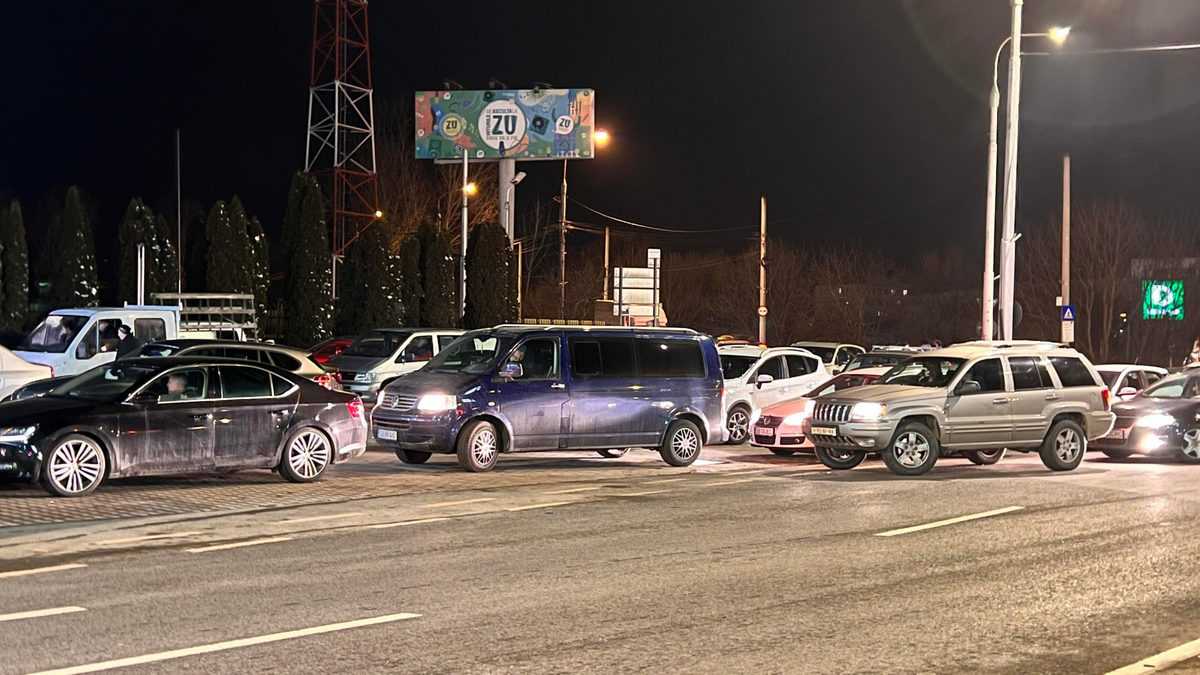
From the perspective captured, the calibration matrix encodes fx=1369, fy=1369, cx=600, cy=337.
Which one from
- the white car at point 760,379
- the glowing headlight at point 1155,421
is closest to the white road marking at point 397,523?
the white car at point 760,379

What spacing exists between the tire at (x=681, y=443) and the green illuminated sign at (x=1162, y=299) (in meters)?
42.0

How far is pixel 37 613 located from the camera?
866 centimetres

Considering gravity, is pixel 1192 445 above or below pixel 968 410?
below

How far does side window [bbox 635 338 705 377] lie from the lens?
63.3 feet

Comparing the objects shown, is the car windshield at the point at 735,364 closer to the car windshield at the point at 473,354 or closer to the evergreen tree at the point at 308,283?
the car windshield at the point at 473,354

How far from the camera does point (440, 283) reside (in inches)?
1921

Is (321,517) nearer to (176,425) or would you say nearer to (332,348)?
(176,425)

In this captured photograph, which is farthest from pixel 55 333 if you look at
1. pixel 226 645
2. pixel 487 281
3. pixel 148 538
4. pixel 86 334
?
pixel 487 281

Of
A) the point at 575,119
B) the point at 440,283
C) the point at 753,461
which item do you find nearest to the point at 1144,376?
the point at 753,461

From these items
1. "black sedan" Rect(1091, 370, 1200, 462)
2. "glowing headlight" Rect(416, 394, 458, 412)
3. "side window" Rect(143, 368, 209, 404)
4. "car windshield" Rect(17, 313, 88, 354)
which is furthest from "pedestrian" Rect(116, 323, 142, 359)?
"black sedan" Rect(1091, 370, 1200, 462)

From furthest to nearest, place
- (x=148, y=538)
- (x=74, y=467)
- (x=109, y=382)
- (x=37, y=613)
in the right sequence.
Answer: (x=109, y=382) < (x=74, y=467) < (x=148, y=538) < (x=37, y=613)

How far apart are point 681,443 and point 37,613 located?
11.8 metres

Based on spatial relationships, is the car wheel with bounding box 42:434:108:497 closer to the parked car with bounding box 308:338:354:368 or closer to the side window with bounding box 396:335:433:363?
the side window with bounding box 396:335:433:363

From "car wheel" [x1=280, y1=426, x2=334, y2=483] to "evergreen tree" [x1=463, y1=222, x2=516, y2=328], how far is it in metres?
33.0
